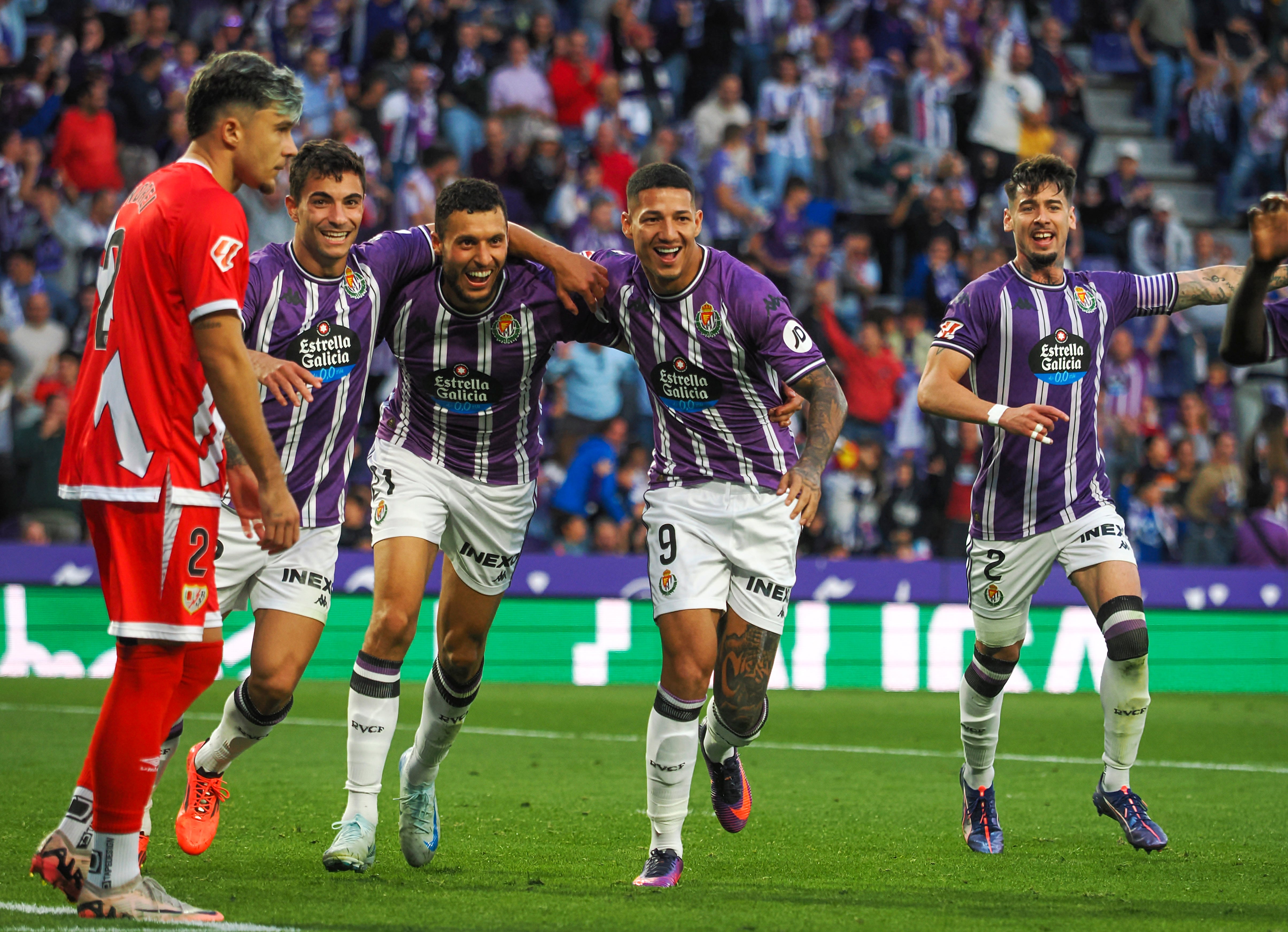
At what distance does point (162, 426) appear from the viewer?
4.49 meters

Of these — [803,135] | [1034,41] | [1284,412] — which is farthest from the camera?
[1034,41]

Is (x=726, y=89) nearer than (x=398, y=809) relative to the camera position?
No

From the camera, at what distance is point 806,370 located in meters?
5.99

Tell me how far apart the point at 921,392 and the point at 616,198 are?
11.0 metres

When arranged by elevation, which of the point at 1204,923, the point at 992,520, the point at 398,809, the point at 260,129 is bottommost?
the point at 398,809

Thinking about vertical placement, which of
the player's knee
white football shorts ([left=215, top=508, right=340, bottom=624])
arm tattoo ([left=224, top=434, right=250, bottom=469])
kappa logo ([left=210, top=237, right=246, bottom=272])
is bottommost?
the player's knee

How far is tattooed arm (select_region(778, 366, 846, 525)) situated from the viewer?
18.8 feet

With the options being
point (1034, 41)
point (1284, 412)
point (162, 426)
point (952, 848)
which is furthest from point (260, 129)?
point (1034, 41)

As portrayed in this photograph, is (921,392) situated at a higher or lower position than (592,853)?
higher

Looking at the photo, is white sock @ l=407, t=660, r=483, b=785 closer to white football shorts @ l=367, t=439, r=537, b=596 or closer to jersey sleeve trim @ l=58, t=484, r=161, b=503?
white football shorts @ l=367, t=439, r=537, b=596

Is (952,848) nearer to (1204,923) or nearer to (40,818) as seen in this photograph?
(1204,923)

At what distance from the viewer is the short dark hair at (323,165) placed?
6.07 metres

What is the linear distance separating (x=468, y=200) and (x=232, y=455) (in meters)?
1.48

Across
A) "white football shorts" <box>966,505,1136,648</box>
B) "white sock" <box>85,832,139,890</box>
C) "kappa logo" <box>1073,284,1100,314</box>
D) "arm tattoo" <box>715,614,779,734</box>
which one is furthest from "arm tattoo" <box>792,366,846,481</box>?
"white sock" <box>85,832,139,890</box>
